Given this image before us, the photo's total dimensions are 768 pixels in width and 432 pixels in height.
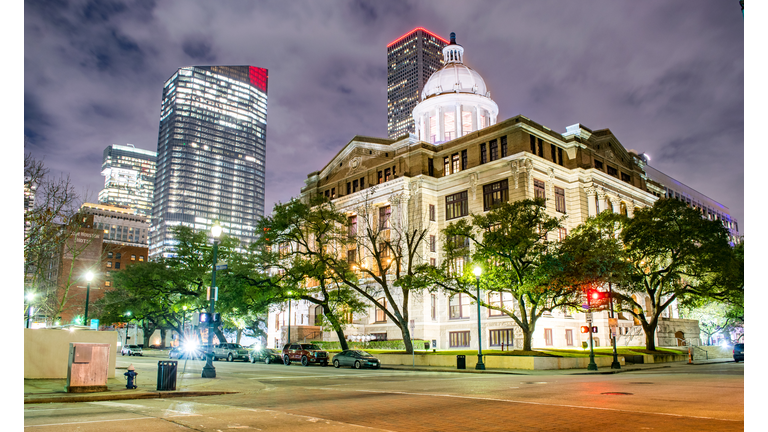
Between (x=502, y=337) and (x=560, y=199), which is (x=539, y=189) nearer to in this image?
(x=560, y=199)

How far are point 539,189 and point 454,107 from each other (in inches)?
1158

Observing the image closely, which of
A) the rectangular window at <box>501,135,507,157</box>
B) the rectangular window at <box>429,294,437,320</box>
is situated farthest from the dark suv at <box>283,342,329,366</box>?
the rectangular window at <box>501,135,507,157</box>

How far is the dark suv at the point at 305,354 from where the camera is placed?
4266cm

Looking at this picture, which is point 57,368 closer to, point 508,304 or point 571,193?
point 508,304

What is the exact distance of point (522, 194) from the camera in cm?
5519

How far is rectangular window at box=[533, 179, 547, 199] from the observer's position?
56969 mm

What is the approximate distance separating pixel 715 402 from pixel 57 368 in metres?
25.3

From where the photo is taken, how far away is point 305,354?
1698 inches

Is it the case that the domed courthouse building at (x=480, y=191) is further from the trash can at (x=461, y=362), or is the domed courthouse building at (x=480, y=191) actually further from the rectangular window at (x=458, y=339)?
the trash can at (x=461, y=362)

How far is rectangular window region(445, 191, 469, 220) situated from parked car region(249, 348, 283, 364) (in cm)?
2643

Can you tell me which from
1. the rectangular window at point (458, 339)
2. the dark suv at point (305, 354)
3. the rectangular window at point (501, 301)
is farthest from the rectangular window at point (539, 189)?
the dark suv at point (305, 354)

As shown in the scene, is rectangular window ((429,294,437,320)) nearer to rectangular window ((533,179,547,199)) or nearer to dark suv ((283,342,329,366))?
rectangular window ((533,179,547,199))

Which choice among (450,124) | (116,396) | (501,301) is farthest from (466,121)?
(116,396)

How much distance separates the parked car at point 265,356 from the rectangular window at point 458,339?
20021 millimetres
